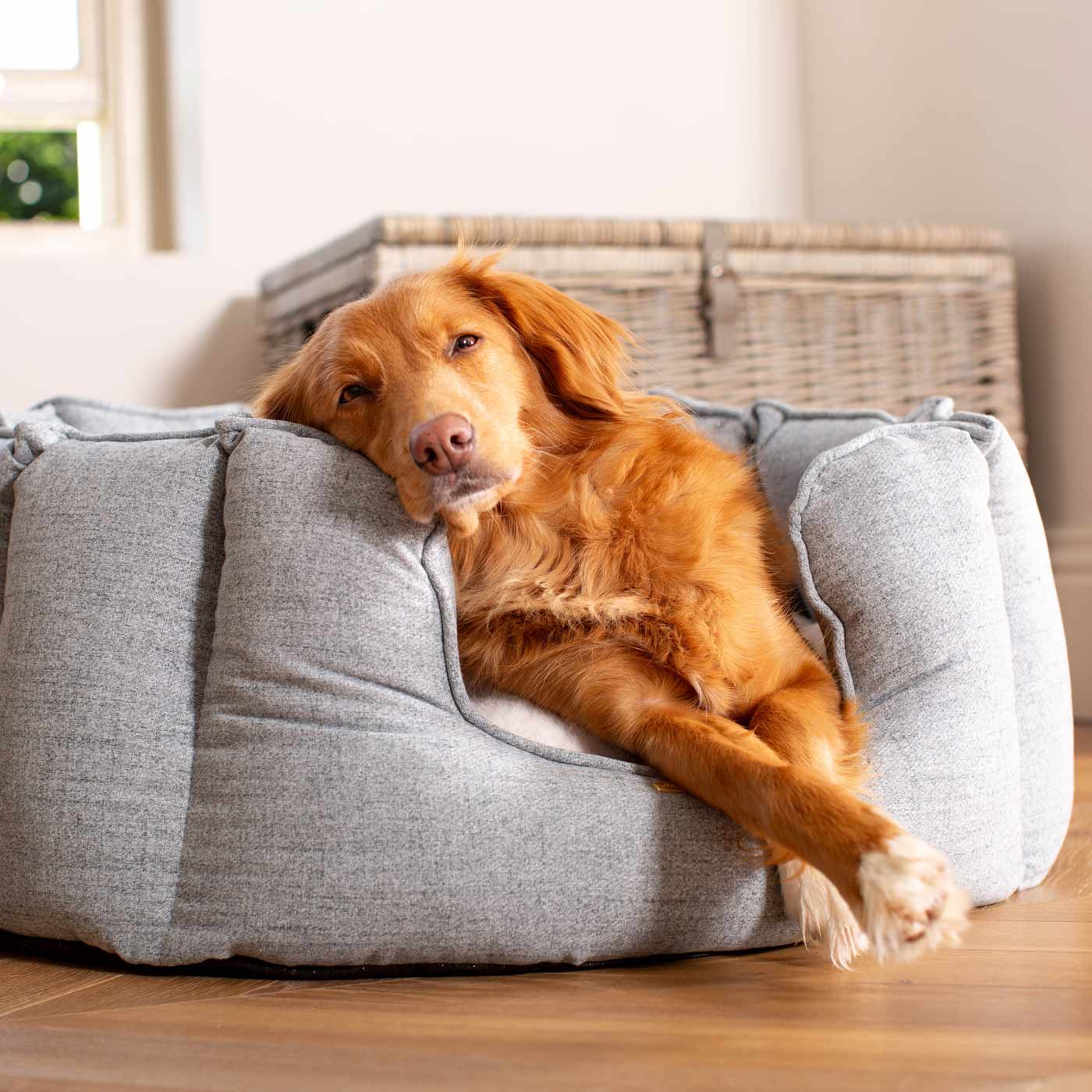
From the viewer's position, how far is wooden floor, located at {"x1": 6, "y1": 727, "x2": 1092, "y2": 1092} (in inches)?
47.8

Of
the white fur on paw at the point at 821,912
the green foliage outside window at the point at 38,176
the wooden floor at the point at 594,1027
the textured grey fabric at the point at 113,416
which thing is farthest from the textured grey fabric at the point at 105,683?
the green foliage outside window at the point at 38,176

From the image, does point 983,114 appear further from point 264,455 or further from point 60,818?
point 60,818

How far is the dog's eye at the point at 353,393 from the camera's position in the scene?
179 cm

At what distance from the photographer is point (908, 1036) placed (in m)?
1.30

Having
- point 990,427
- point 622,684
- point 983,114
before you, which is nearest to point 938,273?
point 983,114

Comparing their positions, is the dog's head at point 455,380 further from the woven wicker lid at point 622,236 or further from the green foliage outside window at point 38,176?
the green foliage outside window at point 38,176

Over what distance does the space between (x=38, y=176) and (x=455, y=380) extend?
2782 mm

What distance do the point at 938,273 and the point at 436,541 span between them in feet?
7.52

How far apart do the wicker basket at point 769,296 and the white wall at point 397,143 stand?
298mm

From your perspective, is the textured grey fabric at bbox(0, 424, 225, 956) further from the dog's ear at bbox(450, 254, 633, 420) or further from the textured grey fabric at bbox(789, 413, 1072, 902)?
the textured grey fabric at bbox(789, 413, 1072, 902)

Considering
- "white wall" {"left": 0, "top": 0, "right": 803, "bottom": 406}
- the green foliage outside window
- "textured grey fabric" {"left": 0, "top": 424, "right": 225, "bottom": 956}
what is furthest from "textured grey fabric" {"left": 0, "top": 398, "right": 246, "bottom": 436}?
the green foliage outside window

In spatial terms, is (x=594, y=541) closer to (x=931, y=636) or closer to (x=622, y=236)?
(x=931, y=636)

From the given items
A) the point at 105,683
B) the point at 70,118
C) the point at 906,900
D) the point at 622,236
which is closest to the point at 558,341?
the point at 105,683

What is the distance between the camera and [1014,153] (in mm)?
3771
